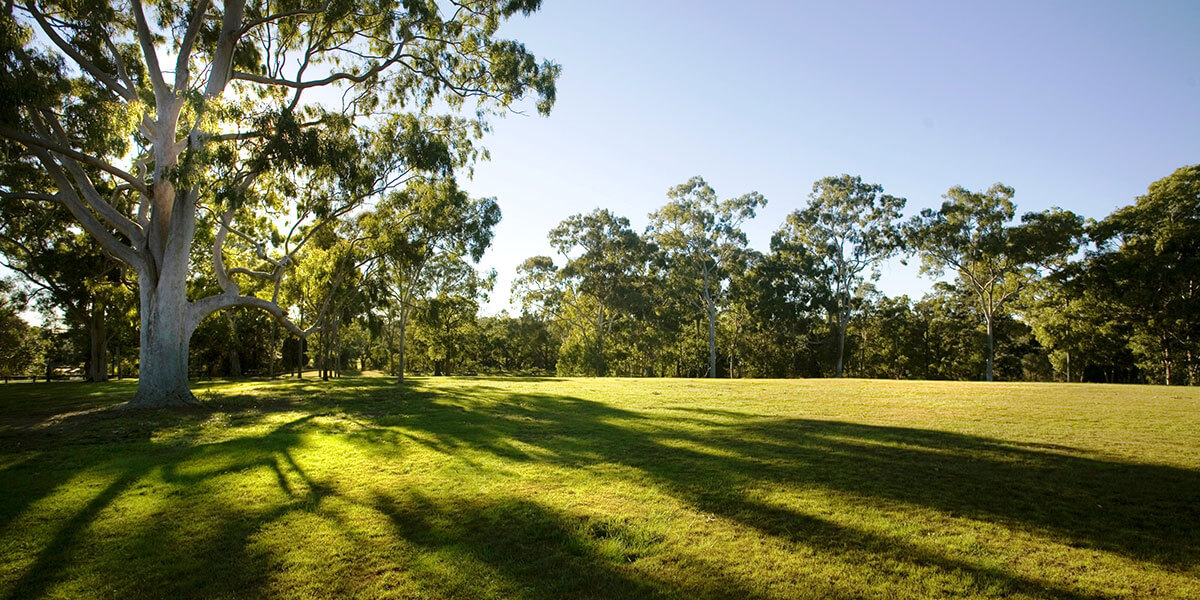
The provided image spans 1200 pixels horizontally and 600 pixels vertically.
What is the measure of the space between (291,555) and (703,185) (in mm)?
45553

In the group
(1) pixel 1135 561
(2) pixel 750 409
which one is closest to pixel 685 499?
(1) pixel 1135 561

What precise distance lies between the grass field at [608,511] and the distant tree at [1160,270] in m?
36.3

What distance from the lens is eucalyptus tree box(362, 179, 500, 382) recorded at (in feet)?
86.6

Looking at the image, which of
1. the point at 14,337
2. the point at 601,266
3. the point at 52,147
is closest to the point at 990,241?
the point at 601,266

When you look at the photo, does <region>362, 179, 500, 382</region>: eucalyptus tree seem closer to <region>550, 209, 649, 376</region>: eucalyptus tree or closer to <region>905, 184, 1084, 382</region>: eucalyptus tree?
<region>550, 209, 649, 376</region>: eucalyptus tree

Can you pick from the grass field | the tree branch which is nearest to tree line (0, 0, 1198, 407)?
the tree branch

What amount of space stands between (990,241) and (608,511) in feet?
156

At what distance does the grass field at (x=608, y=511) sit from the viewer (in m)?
4.04

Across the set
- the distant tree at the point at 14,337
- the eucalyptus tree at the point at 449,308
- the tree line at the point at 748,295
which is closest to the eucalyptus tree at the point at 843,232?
the tree line at the point at 748,295

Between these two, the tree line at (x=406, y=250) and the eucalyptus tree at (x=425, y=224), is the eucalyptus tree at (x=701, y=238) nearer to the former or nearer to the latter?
the tree line at (x=406, y=250)

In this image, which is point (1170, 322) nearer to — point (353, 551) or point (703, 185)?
point (703, 185)

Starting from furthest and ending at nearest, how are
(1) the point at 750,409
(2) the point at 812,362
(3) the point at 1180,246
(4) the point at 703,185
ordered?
(2) the point at 812,362, (4) the point at 703,185, (3) the point at 1180,246, (1) the point at 750,409

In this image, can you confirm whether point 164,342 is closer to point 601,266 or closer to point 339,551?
point 339,551

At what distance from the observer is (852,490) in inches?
249
